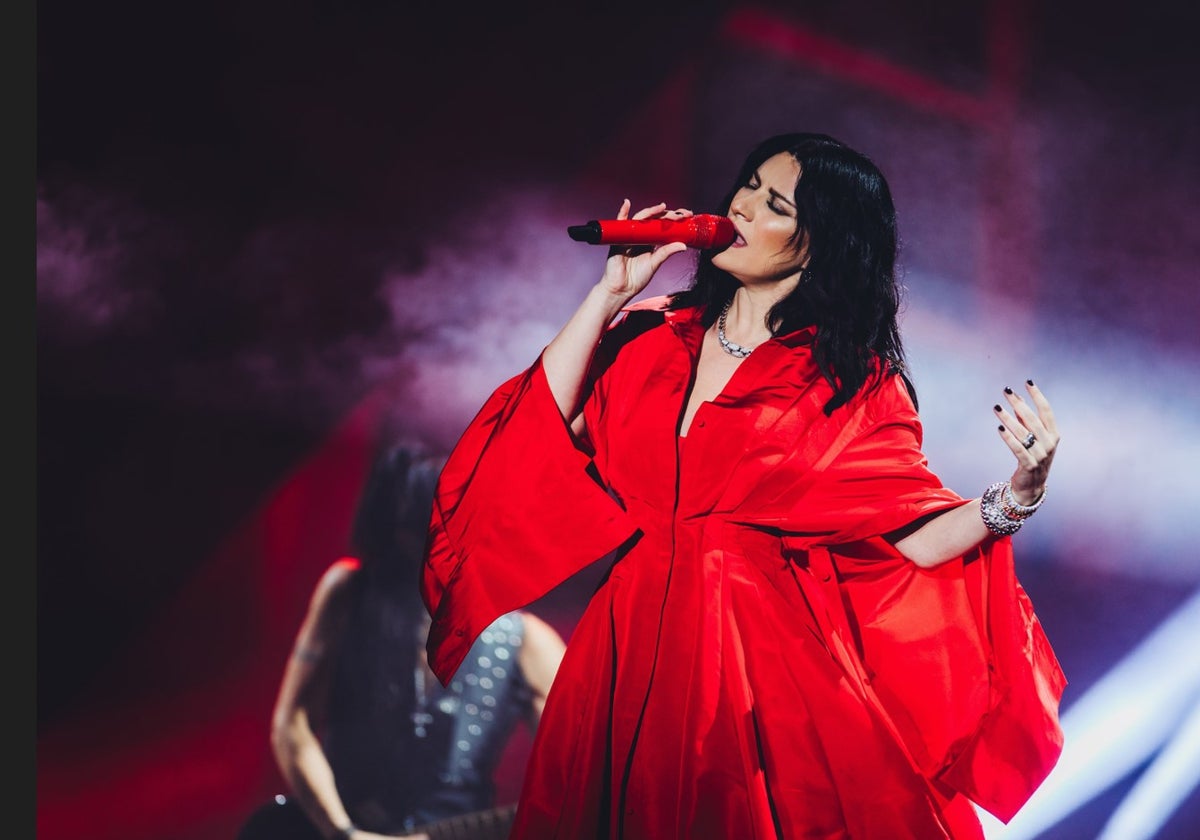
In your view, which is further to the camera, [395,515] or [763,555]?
[395,515]

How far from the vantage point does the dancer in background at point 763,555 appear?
1.25m

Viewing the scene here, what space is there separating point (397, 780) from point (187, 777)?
0.41 metres

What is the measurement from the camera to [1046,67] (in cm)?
248

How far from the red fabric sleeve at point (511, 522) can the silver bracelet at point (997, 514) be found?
43 cm

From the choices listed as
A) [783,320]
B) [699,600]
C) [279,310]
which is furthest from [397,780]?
[783,320]

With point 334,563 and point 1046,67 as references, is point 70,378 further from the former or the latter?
point 1046,67

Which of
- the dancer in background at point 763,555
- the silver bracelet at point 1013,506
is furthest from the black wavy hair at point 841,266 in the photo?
the silver bracelet at point 1013,506

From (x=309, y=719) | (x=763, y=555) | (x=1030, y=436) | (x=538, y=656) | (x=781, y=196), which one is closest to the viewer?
(x=1030, y=436)

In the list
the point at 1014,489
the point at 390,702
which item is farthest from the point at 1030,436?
the point at 390,702

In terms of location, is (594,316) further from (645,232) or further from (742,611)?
(742,611)

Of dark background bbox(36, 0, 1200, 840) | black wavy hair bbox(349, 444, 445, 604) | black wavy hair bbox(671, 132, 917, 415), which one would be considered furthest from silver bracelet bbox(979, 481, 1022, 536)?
black wavy hair bbox(349, 444, 445, 604)

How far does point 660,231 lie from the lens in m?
1.30

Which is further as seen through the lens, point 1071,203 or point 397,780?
point 1071,203

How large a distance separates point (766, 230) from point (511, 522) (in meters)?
0.51
